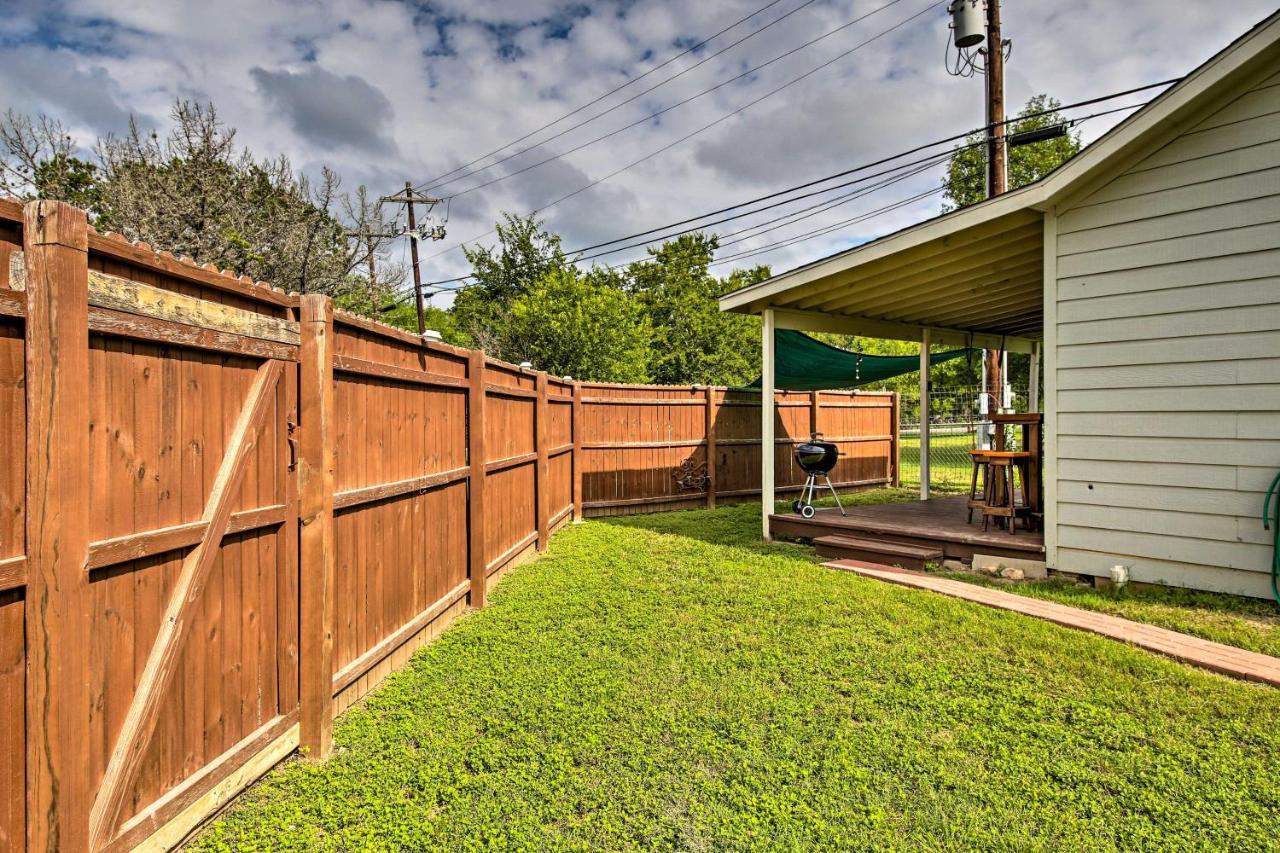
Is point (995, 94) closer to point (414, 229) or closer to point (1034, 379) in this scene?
point (1034, 379)

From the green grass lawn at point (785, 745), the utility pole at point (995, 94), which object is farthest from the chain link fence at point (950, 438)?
the green grass lawn at point (785, 745)

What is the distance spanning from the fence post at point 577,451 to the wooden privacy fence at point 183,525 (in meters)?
4.19

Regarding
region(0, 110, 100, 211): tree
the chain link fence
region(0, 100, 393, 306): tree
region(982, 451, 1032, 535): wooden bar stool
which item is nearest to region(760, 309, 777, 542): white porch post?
region(982, 451, 1032, 535): wooden bar stool

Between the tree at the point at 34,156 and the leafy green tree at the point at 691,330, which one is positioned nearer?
the tree at the point at 34,156

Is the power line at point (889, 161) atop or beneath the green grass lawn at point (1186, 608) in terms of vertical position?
atop

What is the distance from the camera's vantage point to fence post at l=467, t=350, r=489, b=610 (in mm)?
4250

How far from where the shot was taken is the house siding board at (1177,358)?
3.92 m

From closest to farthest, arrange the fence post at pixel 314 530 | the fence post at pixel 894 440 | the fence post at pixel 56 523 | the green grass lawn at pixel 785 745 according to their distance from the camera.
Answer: the fence post at pixel 56 523
the green grass lawn at pixel 785 745
the fence post at pixel 314 530
the fence post at pixel 894 440

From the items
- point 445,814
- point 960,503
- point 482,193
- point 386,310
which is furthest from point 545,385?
point 482,193

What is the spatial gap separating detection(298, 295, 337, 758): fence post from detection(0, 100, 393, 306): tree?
954cm

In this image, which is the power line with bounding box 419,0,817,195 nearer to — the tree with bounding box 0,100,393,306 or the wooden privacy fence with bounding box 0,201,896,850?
the tree with bounding box 0,100,393,306

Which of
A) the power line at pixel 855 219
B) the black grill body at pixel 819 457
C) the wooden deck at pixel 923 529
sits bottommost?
the wooden deck at pixel 923 529

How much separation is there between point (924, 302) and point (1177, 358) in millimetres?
3001

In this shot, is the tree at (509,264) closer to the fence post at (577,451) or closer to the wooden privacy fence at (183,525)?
the fence post at (577,451)
